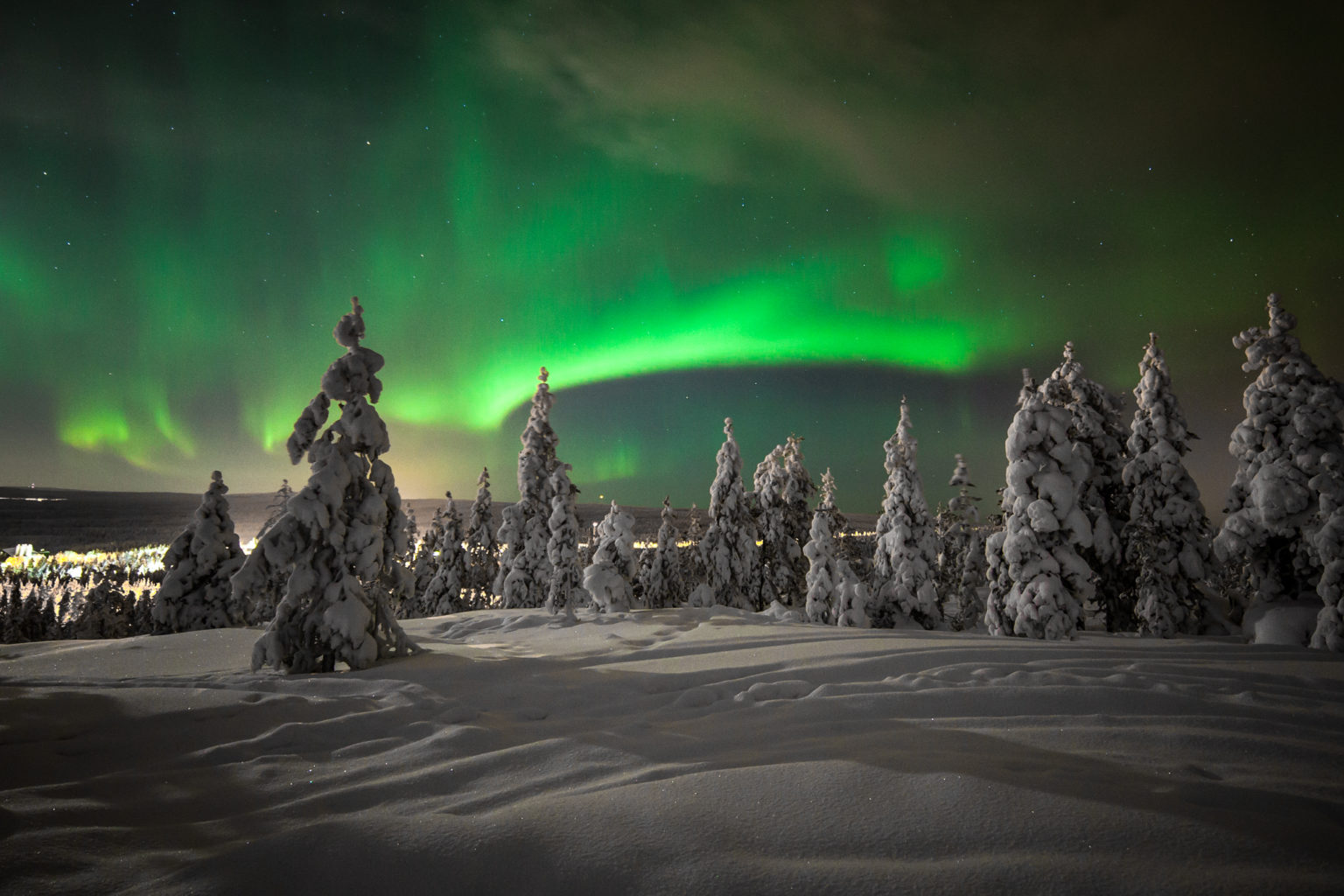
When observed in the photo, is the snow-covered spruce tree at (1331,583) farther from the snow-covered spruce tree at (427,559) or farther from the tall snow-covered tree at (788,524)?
the snow-covered spruce tree at (427,559)

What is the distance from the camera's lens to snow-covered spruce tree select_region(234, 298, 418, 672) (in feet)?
36.5

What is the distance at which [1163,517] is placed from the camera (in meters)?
20.2

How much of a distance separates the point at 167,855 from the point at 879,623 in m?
27.5

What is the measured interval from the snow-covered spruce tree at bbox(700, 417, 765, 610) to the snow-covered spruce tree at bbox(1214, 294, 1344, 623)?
22496mm


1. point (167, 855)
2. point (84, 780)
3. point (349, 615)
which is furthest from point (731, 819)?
point (349, 615)

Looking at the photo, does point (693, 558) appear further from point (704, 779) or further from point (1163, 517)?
point (704, 779)

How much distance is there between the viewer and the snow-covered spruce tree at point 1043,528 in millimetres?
16391

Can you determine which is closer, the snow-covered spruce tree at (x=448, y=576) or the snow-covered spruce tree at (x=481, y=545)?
the snow-covered spruce tree at (x=448, y=576)

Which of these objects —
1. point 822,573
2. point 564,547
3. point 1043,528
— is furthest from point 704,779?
point 564,547

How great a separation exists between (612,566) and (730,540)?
44.5 ft

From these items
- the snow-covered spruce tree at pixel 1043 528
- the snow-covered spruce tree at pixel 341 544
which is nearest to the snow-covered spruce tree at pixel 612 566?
the snow-covered spruce tree at pixel 341 544

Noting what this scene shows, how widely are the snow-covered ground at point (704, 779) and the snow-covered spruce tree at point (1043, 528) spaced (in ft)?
22.4

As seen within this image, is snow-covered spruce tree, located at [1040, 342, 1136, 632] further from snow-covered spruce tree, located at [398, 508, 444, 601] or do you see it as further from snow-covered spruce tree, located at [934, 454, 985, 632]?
snow-covered spruce tree, located at [398, 508, 444, 601]

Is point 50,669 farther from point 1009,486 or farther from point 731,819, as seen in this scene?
point 1009,486
